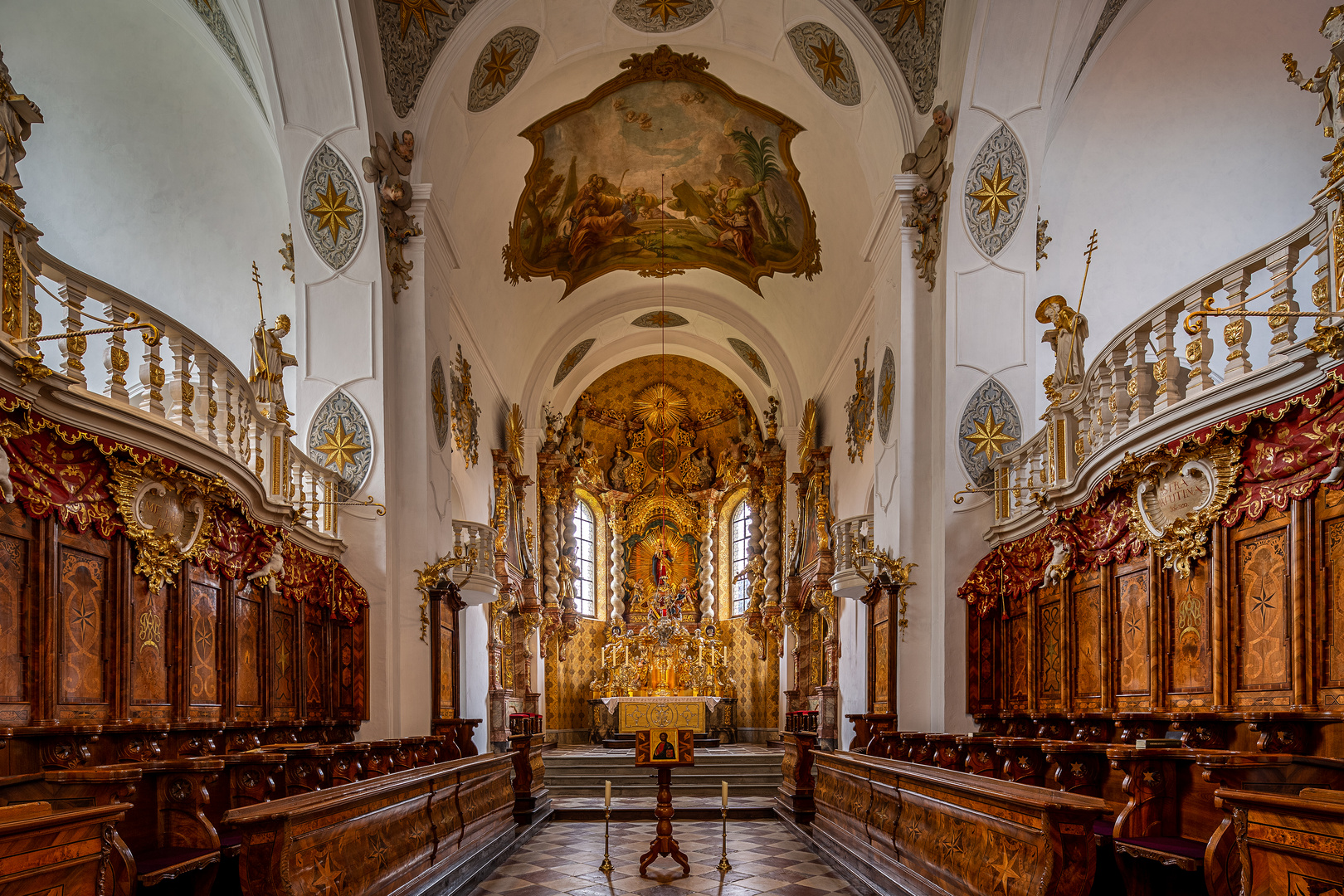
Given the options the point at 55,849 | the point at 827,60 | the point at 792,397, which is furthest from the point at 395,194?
the point at 792,397

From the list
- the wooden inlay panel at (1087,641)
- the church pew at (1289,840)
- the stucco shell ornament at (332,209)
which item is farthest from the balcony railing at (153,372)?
the wooden inlay panel at (1087,641)

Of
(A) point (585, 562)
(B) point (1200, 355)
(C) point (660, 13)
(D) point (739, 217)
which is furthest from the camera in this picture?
(A) point (585, 562)

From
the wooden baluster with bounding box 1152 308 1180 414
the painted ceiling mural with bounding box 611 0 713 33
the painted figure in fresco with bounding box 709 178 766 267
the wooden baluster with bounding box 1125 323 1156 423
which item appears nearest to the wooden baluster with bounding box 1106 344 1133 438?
the wooden baluster with bounding box 1125 323 1156 423

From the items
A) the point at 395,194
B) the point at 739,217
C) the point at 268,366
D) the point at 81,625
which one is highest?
the point at 739,217

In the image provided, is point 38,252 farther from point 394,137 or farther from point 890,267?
point 890,267

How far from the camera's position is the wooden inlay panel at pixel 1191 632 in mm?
7488

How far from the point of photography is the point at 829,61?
13617 millimetres

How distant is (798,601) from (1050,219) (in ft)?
34.9

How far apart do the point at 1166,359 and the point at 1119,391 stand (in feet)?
2.44

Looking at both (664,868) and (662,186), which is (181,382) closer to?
(664,868)

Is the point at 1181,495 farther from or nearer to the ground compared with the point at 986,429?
nearer to the ground

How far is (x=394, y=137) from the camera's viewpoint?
12.7m

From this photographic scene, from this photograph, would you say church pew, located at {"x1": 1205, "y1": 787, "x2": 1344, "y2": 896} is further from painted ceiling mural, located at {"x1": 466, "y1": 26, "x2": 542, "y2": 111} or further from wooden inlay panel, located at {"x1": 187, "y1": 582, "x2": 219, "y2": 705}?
painted ceiling mural, located at {"x1": 466, "y1": 26, "x2": 542, "y2": 111}

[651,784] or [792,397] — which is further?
[792,397]
